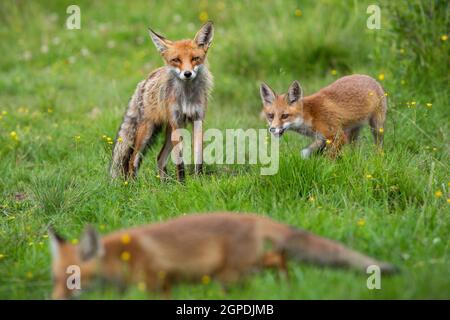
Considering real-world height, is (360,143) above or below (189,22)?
below

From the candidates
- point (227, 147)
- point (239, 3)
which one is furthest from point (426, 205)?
point (239, 3)

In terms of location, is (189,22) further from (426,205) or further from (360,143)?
(426,205)

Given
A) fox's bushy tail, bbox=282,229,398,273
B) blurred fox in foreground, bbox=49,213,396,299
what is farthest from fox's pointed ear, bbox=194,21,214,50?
fox's bushy tail, bbox=282,229,398,273

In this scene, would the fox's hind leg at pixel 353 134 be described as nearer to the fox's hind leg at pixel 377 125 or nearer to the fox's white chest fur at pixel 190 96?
the fox's hind leg at pixel 377 125

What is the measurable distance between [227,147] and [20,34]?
7.14 meters

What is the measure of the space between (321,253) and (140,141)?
3.60m

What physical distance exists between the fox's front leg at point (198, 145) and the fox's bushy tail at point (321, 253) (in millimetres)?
2745

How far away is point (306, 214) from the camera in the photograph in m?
5.28

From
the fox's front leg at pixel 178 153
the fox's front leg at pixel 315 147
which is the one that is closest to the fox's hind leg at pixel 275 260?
the fox's front leg at pixel 315 147

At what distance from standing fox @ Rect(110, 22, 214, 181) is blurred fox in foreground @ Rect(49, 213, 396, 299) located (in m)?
2.67

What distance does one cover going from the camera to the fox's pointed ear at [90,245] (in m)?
4.13

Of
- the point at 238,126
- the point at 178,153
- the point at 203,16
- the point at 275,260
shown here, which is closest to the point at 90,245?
the point at 275,260

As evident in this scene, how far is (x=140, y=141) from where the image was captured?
7.52 metres

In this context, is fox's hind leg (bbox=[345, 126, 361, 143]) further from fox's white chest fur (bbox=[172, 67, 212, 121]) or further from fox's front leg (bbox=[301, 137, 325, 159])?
fox's white chest fur (bbox=[172, 67, 212, 121])
